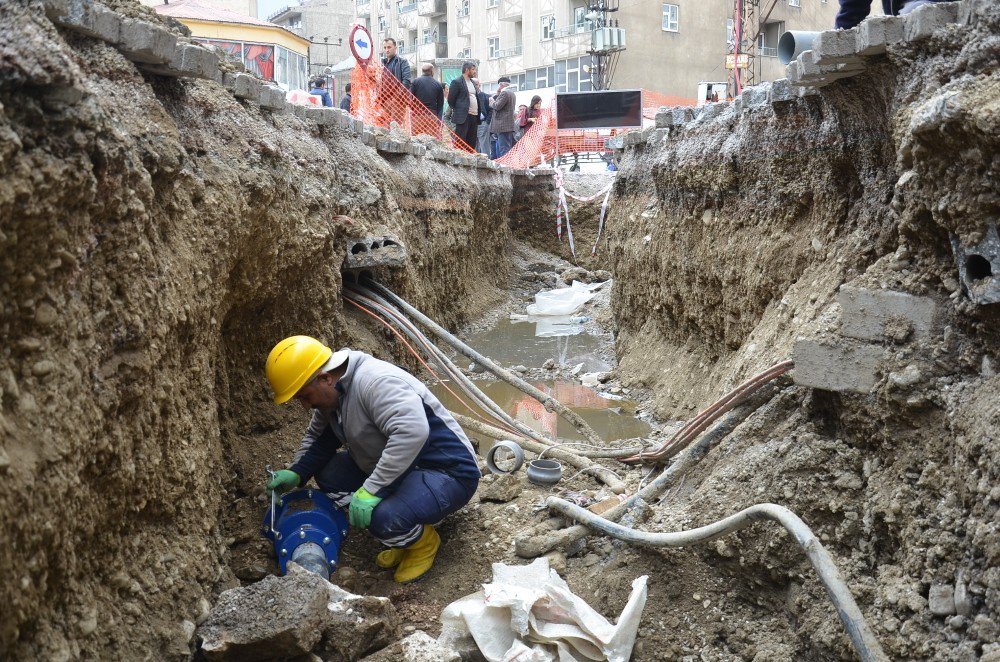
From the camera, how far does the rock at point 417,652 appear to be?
2.93 metres

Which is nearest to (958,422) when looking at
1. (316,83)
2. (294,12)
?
(316,83)

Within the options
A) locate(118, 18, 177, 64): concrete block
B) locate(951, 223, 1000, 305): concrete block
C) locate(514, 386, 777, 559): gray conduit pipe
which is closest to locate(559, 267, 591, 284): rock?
locate(514, 386, 777, 559): gray conduit pipe

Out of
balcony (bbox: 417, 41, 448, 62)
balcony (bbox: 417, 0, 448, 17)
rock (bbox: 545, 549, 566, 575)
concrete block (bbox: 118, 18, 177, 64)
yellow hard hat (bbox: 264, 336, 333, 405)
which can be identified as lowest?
rock (bbox: 545, 549, 566, 575)

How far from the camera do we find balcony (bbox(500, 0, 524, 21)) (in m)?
33.3

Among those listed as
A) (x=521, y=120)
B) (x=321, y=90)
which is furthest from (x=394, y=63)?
(x=521, y=120)

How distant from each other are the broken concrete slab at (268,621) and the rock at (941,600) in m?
2.04

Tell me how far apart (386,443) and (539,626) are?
1.18m

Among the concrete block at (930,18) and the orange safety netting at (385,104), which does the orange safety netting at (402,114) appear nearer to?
the orange safety netting at (385,104)

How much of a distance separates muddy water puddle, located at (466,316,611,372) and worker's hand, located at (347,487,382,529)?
5.19 m

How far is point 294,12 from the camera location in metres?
47.0

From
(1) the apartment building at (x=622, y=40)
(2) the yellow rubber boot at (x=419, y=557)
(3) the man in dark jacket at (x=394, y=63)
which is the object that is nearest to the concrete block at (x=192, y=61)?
(2) the yellow rubber boot at (x=419, y=557)

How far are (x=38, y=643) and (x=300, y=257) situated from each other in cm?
289

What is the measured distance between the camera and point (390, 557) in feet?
12.8

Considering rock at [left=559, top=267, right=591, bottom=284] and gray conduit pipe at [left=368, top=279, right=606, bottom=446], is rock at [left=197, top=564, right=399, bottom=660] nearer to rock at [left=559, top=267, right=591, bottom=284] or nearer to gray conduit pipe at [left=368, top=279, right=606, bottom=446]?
gray conduit pipe at [left=368, top=279, right=606, bottom=446]
